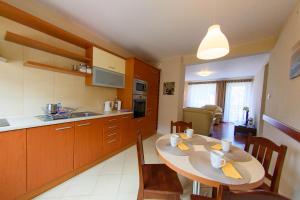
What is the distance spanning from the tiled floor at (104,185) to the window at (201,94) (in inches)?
262

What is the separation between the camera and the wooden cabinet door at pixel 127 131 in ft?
8.69

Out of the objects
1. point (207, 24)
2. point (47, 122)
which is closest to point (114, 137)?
point (47, 122)

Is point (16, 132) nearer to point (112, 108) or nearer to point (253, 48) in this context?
point (112, 108)

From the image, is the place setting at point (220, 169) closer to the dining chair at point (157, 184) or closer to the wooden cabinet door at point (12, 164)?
the dining chair at point (157, 184)

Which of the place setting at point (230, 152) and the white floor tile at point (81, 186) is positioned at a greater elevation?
the place setting at point (230, 152)

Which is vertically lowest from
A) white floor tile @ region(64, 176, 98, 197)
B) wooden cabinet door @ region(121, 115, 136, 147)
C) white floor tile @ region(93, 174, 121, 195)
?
white floor tile @ region(93, 174, 121, 195)

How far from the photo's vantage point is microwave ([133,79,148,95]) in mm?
2982

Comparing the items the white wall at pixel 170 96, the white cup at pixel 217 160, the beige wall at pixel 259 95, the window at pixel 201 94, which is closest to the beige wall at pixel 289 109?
the white cup at pixel 217 160

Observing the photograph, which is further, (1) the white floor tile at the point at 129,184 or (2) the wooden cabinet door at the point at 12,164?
(1) the white floor tile at the point at 129,184

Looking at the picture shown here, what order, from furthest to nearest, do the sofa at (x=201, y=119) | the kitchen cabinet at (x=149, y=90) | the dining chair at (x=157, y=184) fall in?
the sofa at (x=201, y=119)
the kitchen cabinet at (x=149, y=90)
the dining chair at (x=157, y=184)

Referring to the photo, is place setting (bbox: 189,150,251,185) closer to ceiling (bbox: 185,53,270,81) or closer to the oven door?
the oven door

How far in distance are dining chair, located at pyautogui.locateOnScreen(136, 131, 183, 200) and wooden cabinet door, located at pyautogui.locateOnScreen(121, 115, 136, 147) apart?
144 centimetres

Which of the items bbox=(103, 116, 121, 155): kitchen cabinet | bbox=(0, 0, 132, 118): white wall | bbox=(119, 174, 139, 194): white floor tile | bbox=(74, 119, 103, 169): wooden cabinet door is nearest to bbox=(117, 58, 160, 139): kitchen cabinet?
bbox=(103, 116, 121, 155): kitchen cabinet

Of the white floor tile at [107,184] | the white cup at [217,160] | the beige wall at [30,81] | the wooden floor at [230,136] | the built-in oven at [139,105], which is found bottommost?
the wooden floor at [230,136]
